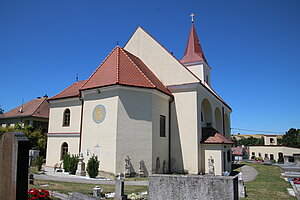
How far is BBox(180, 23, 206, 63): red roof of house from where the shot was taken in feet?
103

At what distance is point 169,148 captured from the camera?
19.3 m

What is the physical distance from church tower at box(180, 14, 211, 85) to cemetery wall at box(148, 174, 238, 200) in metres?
25.5

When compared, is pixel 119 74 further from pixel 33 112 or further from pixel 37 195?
pixel 33 112

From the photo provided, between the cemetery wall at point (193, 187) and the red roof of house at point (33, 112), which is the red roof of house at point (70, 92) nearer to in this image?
the red roof of house at point (33, 112)

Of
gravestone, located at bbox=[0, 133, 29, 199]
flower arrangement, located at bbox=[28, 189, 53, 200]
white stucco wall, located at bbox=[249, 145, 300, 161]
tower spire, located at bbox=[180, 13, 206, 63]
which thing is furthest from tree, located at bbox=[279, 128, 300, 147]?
gravestone, located at bbox=[0, 133, 29, 199]

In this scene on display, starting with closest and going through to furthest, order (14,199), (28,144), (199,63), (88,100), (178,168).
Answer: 1. (14,199)
2. (28,144)
3. (88,100)
4. (178,168)
5. (199,63)

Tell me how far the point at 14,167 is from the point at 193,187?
12.7 feet

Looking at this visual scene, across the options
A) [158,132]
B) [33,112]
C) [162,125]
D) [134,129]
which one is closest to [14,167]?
[134,129]

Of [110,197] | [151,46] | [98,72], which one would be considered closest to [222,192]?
[110,197]

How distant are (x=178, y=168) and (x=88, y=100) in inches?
354

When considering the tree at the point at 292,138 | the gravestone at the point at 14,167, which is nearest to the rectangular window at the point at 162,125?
the gravestone at the point at 14,167

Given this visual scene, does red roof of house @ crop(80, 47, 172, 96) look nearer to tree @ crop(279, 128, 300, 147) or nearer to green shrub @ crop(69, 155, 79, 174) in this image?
green shrub @ crop(69, 155, 79, 174)

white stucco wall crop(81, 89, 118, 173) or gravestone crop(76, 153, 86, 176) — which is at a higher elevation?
white stucco wall crop(81, 89, 118, 173)

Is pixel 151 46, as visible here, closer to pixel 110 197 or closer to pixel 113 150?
pixel 113 150
